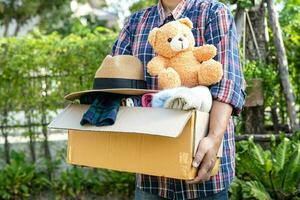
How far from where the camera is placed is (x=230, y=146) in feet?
5.80

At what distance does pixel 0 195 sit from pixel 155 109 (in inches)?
138

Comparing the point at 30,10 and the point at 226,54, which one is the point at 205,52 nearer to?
the point at 226,54

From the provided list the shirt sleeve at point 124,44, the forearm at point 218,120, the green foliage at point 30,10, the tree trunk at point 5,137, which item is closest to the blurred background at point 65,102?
the tree trunk at point 5,137

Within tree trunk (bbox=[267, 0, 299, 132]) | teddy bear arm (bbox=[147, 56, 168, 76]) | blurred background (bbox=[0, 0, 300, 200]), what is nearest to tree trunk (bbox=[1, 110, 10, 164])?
blurred background (bbox=[0, 0, 300, 200])

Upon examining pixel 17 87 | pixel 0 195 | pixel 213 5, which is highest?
pixel 213 5

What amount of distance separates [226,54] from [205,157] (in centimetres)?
37

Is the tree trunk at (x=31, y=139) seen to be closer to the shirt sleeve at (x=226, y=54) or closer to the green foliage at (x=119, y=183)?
the green foliage at (x=119, y=183)

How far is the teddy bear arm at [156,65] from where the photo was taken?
1606 millimetres

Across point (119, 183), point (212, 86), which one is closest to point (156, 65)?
point (212, 86)

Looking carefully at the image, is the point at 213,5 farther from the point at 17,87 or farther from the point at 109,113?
the point at 17,87

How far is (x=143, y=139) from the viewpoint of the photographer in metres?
1.52

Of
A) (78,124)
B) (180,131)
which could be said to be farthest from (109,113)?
(180,131)

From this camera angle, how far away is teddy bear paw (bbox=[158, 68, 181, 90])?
5.06ft

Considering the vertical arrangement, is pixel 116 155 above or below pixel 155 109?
below
